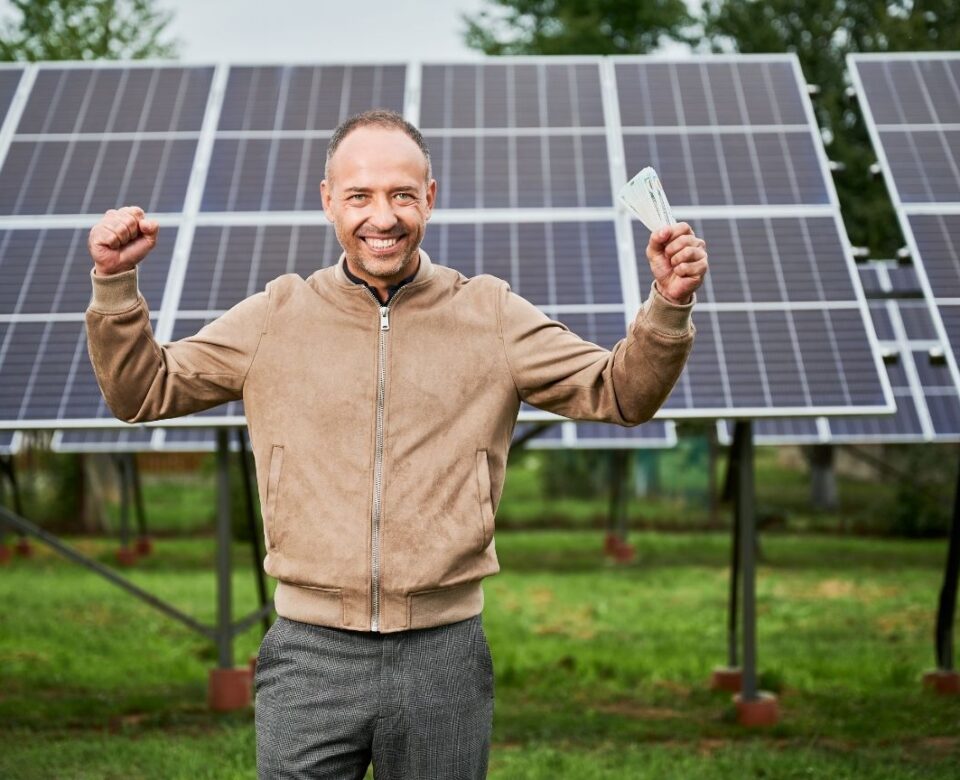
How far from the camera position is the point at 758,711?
8750 millimetres

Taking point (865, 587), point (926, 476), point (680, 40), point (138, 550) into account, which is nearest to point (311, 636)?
point (865, 587)

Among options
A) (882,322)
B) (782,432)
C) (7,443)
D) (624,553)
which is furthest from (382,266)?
(624,553)

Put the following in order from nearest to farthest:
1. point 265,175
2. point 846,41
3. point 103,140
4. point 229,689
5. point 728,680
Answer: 1. point 265,175
2. point 229,689
3. point 103,140
4. point 728,680
5. point 846,41

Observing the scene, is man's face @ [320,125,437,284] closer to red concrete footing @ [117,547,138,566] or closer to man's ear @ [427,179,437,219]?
man's ear @ [427,179,437,219]

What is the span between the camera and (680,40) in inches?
1182

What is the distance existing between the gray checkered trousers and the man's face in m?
0.89

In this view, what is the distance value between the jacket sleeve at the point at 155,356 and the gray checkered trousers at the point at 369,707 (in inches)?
24.3

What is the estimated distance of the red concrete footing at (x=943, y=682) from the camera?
9781 mm

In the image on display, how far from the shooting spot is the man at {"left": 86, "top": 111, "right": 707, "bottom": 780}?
3406 millimetres

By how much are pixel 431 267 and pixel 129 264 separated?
764 mm

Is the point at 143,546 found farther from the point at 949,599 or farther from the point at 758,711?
the point at 949,599

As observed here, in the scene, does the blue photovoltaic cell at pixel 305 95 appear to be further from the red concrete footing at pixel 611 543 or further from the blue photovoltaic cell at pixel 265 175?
the red concrete footing at pixel 611 543

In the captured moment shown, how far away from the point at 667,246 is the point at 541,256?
5.12m

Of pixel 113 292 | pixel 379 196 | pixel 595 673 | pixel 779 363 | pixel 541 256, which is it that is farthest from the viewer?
pixel 595 673
